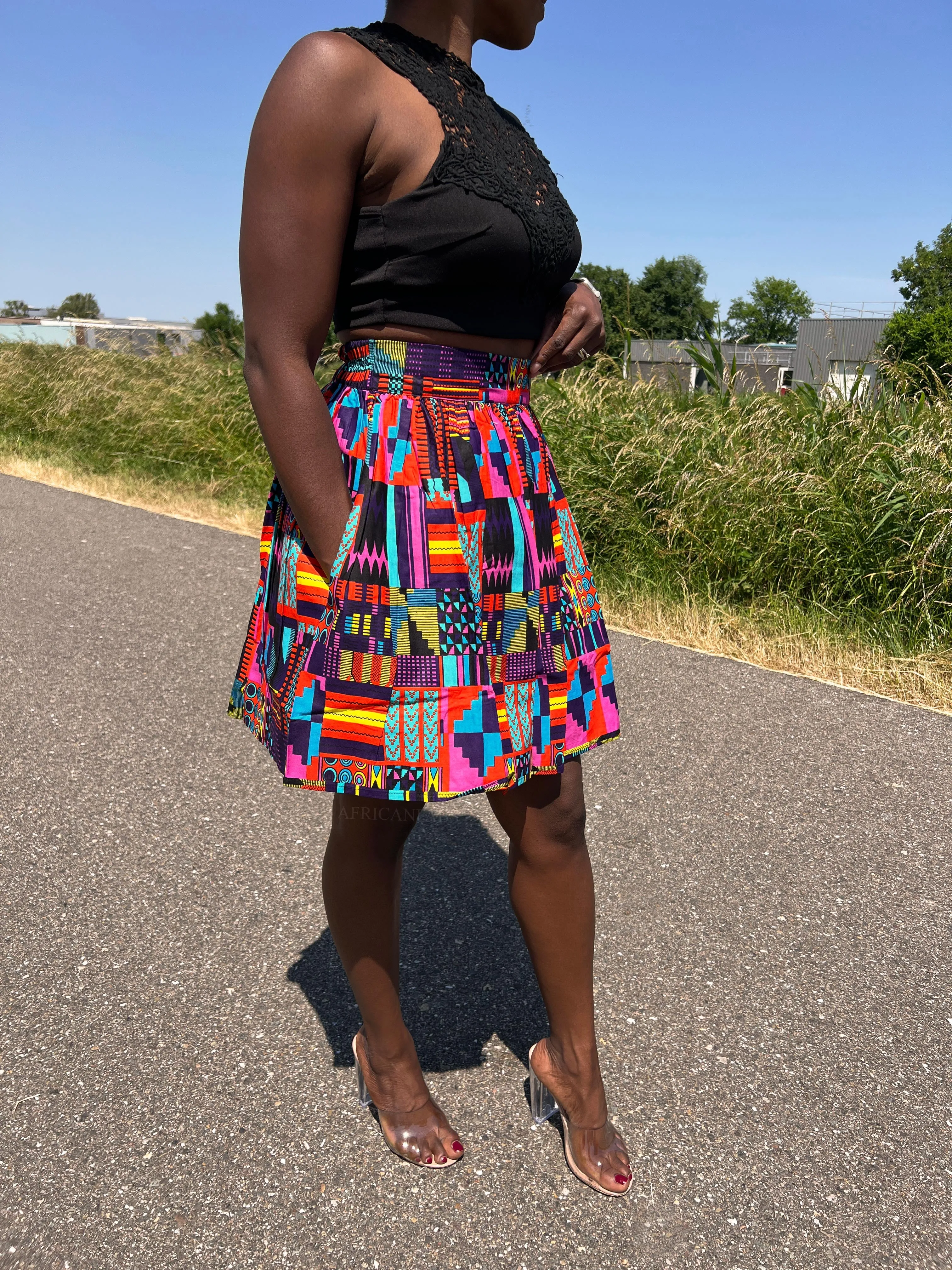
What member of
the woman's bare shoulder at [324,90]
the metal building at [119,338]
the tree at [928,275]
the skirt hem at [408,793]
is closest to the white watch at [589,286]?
the woman's bare shoulder at [324,90]

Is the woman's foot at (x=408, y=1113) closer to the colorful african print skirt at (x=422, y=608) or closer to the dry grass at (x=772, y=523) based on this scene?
the colorful african print skirt at (x=422, y=608)

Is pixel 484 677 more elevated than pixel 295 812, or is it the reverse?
pixel 484 677

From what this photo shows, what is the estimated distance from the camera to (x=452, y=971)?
2416 millimetres

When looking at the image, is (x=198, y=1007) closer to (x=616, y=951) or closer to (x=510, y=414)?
(x=616, y=951)

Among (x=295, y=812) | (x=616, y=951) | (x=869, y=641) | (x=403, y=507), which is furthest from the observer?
(x=869, y=641)

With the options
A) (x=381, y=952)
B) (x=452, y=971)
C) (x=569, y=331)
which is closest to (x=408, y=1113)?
(x=381, y=952)

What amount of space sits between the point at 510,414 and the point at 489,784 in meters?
0.61

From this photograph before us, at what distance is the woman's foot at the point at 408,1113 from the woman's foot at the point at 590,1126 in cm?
22

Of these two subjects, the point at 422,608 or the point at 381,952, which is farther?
the point at 381,952

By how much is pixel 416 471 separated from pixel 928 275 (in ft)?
219

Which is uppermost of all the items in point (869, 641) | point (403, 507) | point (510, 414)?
point (510, 414)

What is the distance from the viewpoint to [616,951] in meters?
2.49

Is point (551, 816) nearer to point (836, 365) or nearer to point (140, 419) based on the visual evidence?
point (836, 365)

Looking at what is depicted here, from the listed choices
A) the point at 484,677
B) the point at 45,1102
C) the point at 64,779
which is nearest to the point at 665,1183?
the point at 484,677
